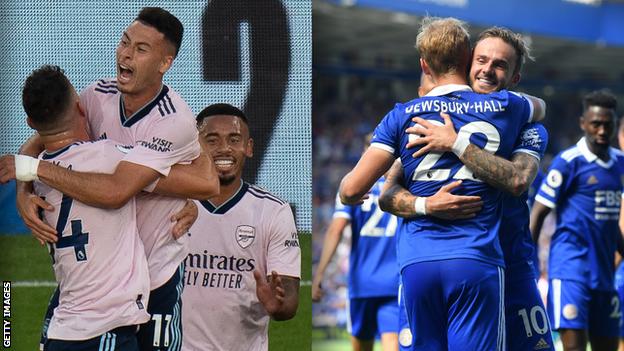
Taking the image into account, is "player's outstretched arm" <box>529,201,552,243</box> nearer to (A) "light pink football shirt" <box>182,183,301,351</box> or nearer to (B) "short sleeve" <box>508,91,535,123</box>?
(A) "light pink football shirt" <box>182,183,301,351</box>

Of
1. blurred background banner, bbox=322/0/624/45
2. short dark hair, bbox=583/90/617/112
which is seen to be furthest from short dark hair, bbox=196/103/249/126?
blurred background banner, bbox=322/0/624/45

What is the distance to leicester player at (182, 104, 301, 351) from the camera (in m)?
5.85

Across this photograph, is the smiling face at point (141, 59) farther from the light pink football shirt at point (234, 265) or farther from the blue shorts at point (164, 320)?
the light pink football shirt at point (234, 265)

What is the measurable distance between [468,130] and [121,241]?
1.66 meters

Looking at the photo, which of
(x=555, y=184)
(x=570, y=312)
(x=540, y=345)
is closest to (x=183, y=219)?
(x=540, y=345)

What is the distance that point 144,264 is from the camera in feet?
15.5

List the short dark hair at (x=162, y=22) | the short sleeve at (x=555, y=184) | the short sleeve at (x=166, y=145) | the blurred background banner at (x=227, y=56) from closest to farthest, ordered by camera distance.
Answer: the short sleeve at (x=166, y=145) < the short dark hair at (x=162, y=22) < the blurred background banner at (x=227, y=56) < the short sleeve at (x=555, y=184)

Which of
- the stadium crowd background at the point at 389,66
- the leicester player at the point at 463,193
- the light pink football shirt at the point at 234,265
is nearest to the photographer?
the leicester player at the point at 463,193

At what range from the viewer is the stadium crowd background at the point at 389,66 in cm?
2331

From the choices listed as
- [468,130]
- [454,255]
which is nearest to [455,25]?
[468,130]

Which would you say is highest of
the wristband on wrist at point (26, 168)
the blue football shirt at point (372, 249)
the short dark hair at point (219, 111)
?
the short dark hair at point (219, 111)

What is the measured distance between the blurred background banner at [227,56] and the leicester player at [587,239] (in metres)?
3.46

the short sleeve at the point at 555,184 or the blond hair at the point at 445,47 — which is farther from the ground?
the blond hair at the point at 445,47

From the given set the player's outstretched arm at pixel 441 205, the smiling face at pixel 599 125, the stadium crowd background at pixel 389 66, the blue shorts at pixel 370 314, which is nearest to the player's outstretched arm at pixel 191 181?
the player's outstretched arm at pixel 441 205
